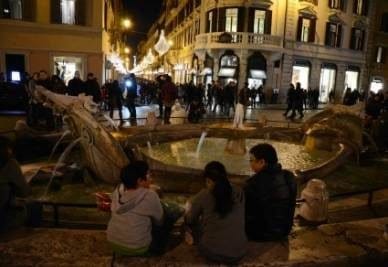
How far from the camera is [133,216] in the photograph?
4.01 metres

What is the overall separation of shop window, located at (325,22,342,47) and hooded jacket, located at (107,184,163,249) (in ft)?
125

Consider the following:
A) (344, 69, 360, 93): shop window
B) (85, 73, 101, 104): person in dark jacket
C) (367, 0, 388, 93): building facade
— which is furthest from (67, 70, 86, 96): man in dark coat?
(367, 0, 388, 93): building facade

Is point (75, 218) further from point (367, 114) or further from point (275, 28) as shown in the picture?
point (275, 28)

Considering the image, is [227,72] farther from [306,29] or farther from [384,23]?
[384,23]

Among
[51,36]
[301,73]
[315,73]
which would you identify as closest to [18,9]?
[51,36]

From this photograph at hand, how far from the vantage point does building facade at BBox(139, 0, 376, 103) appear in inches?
1339

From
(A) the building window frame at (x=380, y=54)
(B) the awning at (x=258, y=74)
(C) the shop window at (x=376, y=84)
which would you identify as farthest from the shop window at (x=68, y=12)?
(A) the building window frame at (x=380, y=54)

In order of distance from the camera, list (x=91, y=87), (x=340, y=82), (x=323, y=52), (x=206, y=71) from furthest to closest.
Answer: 1. (x=340, y=82)
2. (x=323, y=52)
3. (x=206, y=71)
4. (x=91, y=87)

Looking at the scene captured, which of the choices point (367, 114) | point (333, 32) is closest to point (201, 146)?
point (367, 114)

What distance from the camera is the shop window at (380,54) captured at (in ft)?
149

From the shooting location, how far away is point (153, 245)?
437cm

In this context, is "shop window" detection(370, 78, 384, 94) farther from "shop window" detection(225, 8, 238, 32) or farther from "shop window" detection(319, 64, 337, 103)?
"shop window" detection(225, 8, 238, 32)

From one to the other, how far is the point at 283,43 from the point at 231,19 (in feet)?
15.6

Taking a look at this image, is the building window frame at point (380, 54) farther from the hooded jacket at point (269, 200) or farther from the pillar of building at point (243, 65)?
the hooded jacket at point (269, 200)
